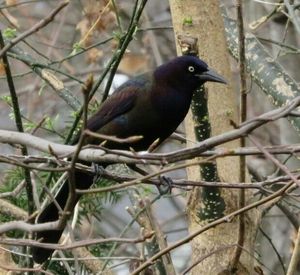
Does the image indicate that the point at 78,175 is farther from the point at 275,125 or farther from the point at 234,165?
the point at 275,125

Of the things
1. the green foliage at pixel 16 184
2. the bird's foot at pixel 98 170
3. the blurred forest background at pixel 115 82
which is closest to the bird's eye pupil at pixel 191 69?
the blurred forest background at pixel 115 82

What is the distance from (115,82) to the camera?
718 centimetres

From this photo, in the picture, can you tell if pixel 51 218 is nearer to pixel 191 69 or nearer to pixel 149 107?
pixel 149 107

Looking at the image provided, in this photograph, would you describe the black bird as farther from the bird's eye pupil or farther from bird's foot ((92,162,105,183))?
bird's foot ((92,162,105,183))

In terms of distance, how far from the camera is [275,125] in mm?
8672

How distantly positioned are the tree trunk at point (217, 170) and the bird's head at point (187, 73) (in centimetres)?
6

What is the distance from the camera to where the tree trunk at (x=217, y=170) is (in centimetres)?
395

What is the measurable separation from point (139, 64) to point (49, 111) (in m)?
1.09

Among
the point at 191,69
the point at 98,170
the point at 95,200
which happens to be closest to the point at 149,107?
the point at 191,69

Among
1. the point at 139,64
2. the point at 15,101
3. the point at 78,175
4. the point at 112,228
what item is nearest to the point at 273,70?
the point at 78,175

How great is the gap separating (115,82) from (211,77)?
321 cm

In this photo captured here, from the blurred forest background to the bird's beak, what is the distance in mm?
417

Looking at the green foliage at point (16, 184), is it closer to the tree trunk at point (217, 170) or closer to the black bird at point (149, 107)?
the black bird at point (149, 107)

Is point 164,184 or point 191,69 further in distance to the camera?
point 191,69
